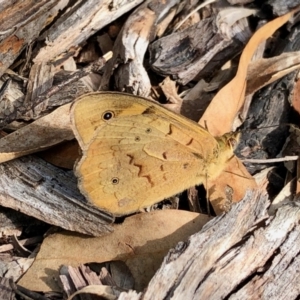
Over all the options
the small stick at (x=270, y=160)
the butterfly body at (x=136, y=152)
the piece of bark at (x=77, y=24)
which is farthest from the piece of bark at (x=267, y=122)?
the piece of bark at (x=77, y=24)

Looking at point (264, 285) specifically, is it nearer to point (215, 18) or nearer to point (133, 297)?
point (133, 297)

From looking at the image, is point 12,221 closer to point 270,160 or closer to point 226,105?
point 226,105

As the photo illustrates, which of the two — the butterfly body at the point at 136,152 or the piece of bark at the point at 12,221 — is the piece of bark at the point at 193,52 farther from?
the piece of bark at the point at 12,221

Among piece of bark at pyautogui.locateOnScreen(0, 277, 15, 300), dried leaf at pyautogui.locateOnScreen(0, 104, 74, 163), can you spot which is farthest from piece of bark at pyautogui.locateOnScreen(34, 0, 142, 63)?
piece of bark at pyautogui.locateOnScreen(0, 277, 15, 300)

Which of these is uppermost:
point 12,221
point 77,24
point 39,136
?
point 77,24

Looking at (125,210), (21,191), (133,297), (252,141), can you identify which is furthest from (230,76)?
(133,297)

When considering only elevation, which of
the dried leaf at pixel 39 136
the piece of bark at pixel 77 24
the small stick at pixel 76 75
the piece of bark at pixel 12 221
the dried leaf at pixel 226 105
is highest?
the piece of bark at pixel 77 24

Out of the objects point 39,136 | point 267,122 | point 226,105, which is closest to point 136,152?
point 39,136
